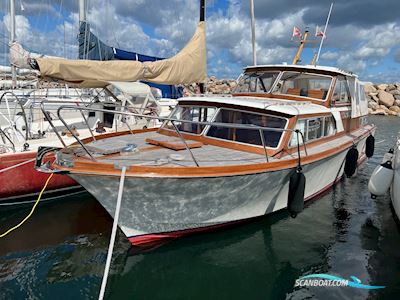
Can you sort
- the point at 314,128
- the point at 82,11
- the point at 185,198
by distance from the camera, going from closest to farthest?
the point at 185,198 → the point at 314,128 → the point at 82,11

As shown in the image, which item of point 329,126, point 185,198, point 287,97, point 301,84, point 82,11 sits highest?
point 82,11

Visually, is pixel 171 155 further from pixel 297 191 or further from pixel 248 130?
pixel 297 191

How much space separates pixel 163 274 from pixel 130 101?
6.14 metres

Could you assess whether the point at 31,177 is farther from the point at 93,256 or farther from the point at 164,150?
the point at 164,150

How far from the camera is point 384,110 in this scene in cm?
3878

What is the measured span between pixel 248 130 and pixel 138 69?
367 cm

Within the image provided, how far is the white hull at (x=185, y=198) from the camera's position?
212 inches

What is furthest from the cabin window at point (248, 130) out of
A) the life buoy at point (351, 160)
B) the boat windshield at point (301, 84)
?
the life buoy at point (351, 160)

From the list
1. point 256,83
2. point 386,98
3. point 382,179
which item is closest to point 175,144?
point 256,83

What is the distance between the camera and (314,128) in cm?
793

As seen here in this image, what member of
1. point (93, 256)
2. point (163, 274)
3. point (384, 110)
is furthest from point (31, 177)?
point (384, 110)

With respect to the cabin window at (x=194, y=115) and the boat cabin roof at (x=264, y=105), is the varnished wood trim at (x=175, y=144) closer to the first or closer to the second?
the cabin window at (x=194, y=115)

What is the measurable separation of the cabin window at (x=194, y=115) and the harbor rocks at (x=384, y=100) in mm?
35979

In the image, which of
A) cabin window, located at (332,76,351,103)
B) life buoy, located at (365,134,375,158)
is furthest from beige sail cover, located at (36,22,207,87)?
life buoy, located at (365,134,375,158)
